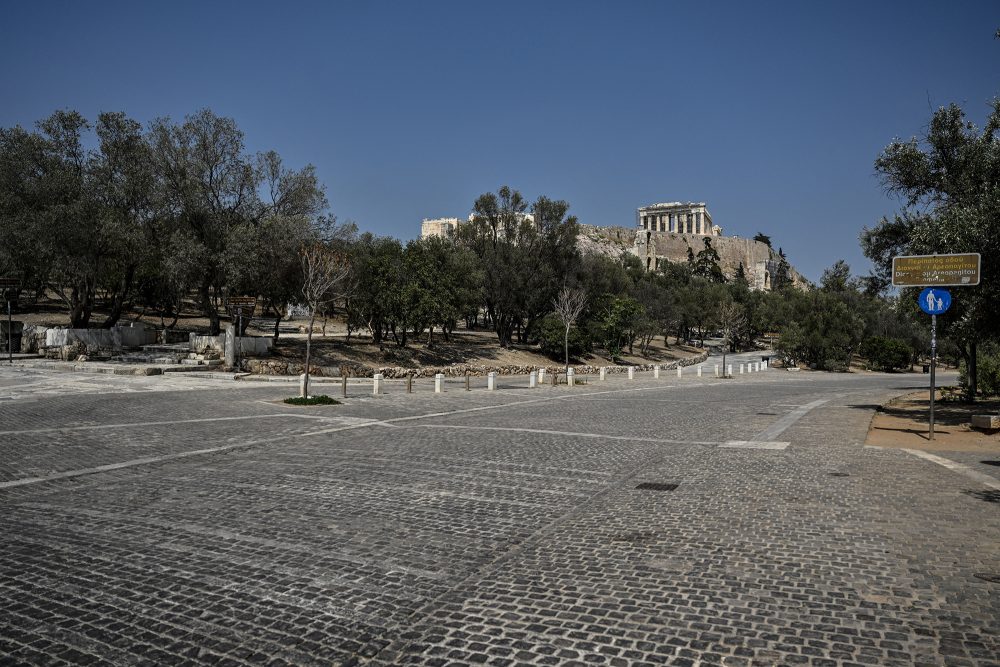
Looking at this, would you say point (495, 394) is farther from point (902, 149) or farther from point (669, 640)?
point (669, 640)

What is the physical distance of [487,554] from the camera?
549 cm

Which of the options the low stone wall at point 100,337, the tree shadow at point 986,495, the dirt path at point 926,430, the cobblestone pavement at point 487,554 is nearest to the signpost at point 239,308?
the low stone wall at point 100,337

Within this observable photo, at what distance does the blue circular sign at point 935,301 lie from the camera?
12133 mm

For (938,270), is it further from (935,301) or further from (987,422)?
(987,422)

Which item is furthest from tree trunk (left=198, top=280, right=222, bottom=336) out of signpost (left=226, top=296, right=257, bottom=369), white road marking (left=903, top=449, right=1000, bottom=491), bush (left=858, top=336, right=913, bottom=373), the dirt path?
bush (left=858, top=336, right=913, bottom=373)

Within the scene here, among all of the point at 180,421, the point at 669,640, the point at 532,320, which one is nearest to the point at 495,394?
the point at 180,421

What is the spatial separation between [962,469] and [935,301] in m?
4.08

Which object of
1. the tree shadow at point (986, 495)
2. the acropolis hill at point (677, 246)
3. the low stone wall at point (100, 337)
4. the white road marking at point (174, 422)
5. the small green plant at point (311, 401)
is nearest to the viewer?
the tree shadow at point (986, 495)

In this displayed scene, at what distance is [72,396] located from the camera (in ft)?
59.6

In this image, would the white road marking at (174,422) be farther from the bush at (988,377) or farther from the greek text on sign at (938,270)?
the bush at (988,377)

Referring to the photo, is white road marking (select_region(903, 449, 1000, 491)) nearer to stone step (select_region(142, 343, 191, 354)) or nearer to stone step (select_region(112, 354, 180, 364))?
stone step (select_region(112, 354, 180, 364))

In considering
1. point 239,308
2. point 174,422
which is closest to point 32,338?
point 239,308

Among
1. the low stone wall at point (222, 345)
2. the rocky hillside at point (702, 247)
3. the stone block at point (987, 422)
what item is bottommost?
the stone block at point (987, 422)

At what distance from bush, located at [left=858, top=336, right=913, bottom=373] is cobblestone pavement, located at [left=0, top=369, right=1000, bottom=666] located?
175 feet
